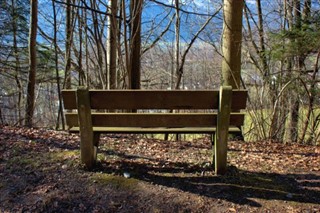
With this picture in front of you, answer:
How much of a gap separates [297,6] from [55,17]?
753 centimetres

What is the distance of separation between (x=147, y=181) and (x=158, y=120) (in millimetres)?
673

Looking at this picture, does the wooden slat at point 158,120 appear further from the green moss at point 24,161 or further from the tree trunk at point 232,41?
the tree trunk at point 232,41

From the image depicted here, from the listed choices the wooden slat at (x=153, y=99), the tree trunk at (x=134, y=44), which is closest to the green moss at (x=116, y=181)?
the wooden slat at (x=153, y=99)

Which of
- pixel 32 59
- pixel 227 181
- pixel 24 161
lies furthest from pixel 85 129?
pixel 32 59

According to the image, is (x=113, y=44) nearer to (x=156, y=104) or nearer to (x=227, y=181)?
(x=156, y=104)

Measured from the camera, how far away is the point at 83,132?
3.69m

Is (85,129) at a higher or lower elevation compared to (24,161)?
higher

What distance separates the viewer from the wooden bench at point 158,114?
352cm

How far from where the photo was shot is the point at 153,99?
11.7ft

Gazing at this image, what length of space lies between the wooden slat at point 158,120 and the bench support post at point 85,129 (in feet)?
0.29

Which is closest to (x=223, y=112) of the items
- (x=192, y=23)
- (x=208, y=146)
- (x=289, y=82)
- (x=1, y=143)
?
(x=208, y=146)

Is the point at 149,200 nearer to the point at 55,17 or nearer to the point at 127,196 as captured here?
the point at 127,196

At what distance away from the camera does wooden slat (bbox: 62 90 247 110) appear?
3.52 meters

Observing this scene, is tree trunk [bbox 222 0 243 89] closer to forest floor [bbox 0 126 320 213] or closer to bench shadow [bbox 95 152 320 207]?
forest floor [bbox 0 126 320 213]
